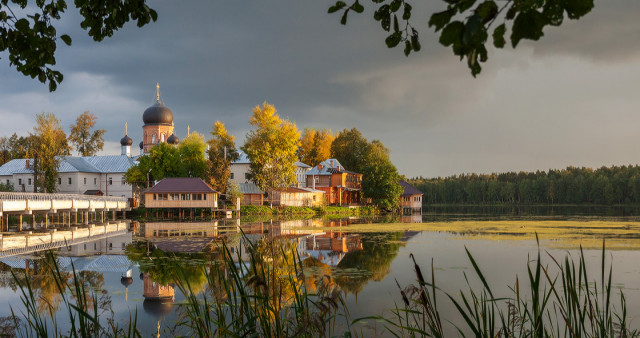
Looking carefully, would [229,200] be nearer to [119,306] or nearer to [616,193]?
[119,306]

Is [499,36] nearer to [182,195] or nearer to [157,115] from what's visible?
[182,195]

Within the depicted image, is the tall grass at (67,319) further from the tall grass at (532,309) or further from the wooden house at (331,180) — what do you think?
the wooden house at (331,180)

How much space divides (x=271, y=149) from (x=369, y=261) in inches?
1590

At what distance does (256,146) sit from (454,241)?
36.4 meters

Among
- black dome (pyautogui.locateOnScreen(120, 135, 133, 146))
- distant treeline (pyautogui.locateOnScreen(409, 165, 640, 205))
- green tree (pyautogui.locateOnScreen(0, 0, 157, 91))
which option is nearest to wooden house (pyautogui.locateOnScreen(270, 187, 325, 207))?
black dome (pyautogui.locateOnScreen(120, 135, 133, 146))

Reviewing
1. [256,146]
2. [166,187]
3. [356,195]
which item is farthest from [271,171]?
[356,195]

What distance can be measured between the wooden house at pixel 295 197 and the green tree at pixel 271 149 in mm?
1766

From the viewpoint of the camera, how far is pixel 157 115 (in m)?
77.1

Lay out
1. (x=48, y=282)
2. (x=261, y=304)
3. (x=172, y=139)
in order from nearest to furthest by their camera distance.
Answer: (x=261, y=304) < (x=48, y=282) < (x=172, y=139)

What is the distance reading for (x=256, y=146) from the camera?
186 ft

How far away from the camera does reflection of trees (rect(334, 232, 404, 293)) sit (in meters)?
12.1

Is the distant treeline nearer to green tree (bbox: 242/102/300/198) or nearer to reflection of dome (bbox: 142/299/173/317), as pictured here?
green tree (bbox: 242/102/300/198)

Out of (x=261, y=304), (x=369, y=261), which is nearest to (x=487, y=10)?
(x=261, y=304)

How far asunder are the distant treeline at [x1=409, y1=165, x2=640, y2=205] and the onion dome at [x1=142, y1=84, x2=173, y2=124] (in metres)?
83.4
